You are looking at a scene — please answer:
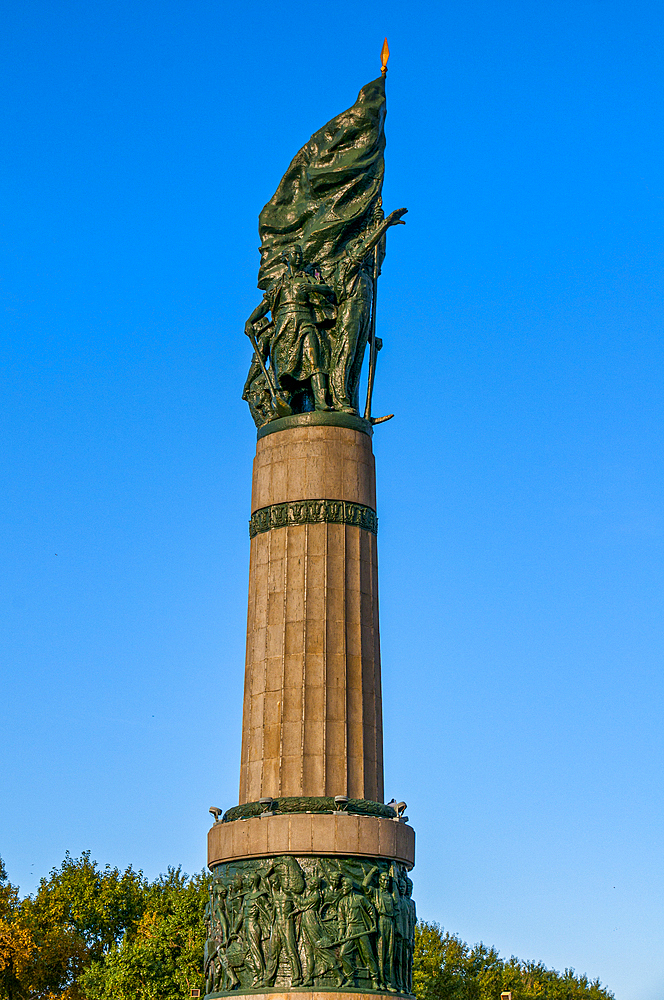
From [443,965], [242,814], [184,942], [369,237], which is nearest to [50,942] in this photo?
[184,942]

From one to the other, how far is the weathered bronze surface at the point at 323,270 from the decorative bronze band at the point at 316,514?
7.19 ft

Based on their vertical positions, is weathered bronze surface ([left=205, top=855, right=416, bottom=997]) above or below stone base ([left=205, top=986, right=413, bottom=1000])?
above

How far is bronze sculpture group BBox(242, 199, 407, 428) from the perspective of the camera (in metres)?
28.2

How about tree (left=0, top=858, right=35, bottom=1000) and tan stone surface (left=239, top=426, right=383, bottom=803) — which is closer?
tan stone surface (left=239, top=426, right=383, bottom=803)

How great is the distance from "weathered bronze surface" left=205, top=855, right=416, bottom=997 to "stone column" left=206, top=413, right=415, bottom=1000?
25 millimetres

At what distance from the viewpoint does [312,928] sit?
23.3 meters

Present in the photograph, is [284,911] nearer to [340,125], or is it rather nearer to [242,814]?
[242,814]

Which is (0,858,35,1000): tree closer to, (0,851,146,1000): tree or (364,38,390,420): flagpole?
(0,851,146,1000): tree

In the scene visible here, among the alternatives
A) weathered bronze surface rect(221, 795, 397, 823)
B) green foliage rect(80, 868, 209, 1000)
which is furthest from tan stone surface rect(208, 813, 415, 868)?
green foliage rect(80, 868, 209, 1000)

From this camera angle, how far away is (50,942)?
159 ft

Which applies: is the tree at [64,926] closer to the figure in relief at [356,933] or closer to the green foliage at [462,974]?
the green foliage at [462,974]

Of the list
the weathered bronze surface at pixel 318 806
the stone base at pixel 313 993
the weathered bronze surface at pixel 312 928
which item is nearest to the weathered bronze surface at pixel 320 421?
the weathered bronze surface at pixel 318 806

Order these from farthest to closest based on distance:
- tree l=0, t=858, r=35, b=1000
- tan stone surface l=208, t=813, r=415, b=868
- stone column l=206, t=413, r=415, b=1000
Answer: tree l=0, t=858, r=35, b=1000
tan stone surface l=208, t=813, r=415, b=868
stone column l=206, t=413, r=415, b=1000

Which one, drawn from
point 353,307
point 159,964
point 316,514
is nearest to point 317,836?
point 316,514
